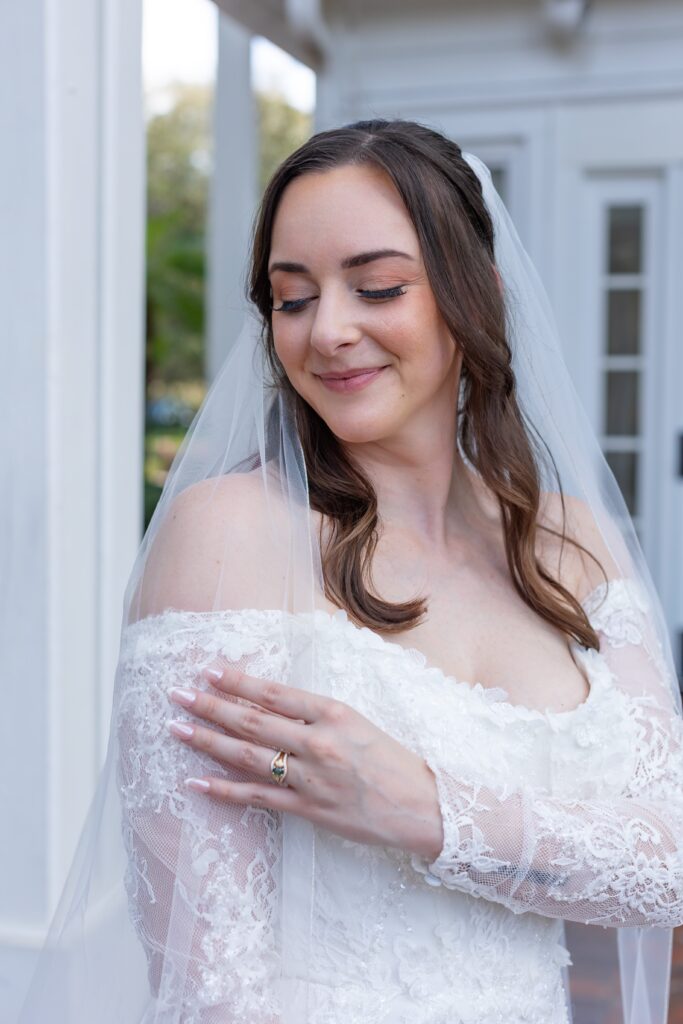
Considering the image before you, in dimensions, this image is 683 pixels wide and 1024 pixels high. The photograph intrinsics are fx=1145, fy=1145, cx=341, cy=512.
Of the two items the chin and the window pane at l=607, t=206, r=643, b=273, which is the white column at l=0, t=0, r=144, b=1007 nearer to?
the chin

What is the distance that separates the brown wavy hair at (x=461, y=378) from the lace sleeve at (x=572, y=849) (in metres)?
0.25

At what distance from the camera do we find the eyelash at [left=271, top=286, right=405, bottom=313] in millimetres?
1539

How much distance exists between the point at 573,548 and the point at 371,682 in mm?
552

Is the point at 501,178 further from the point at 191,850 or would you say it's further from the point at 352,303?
the point at 191,850

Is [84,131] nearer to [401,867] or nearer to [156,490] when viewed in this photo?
[401,867]

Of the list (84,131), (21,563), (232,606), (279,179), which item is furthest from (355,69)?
(232,606)

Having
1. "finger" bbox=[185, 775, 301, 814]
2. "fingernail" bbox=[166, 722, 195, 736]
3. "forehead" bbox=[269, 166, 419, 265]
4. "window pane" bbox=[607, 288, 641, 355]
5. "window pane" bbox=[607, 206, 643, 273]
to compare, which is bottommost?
"finger" bbox=[185, 775, 301, 814]

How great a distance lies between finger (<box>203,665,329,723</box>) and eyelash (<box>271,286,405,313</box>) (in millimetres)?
518

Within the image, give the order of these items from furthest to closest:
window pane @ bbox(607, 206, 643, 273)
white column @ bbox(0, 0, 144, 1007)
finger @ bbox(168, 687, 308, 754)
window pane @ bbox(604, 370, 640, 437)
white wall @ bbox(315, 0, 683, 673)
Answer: window pane @ bbox(604, 370, 640, 437) → window pane @ bbox(607, 206, 643, 273) → white wall @ bbox(315, 0, 683, 673) → white column @ bbox(0, 0, 144, 1007) → finger @ bbox(168, 687, 308, 754)

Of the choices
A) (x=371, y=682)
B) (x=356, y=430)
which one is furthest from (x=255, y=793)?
(x=356, y=430)

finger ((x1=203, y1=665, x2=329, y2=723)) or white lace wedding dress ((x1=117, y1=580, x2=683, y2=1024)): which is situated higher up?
finger ((x1=203, y1=665, x2=329, y2=723))

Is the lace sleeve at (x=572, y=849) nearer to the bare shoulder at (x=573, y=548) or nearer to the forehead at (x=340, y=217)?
the bare shoulder at (x=573, y=548)

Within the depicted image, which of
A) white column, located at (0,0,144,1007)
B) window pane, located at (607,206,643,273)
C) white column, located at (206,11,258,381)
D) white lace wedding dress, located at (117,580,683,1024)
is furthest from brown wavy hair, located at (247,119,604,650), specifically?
window pane, located at (607,206,643,273)

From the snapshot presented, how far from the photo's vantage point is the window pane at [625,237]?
209 inches
